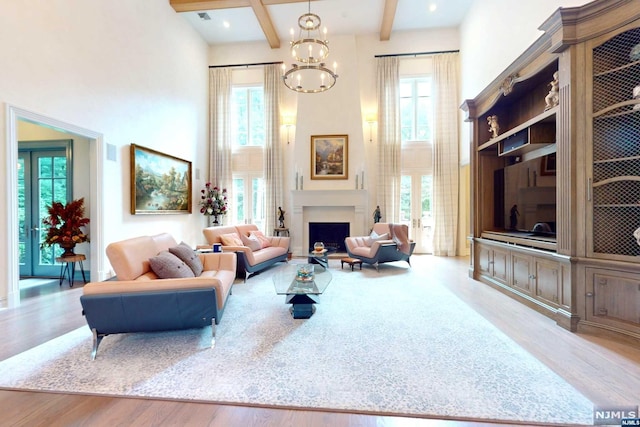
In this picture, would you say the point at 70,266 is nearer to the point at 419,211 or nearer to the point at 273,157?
the point at 273,157

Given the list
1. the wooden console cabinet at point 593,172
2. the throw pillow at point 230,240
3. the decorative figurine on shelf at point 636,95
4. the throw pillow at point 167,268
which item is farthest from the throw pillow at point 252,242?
the decorative figurine on shelf at point 636,95

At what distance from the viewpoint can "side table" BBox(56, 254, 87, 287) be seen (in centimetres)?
457

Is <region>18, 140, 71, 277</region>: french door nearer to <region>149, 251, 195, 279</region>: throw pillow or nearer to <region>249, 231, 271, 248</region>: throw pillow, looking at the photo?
<region>249, 231, 271, 248</region>: throw pillow

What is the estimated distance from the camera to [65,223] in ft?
15.3

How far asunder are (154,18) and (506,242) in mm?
8218

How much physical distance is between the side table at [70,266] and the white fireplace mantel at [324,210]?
4.61 m

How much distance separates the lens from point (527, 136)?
3.79 metres

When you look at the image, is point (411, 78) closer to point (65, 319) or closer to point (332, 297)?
point (332, 297)

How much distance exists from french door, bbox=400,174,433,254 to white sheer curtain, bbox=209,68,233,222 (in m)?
5.22

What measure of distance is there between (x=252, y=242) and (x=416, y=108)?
5.95 m

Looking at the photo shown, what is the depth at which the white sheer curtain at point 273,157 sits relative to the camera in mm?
8141

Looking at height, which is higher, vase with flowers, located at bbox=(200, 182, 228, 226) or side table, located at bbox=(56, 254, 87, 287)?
vase with flowers, located at bbox=(200, 182, 228, 226)

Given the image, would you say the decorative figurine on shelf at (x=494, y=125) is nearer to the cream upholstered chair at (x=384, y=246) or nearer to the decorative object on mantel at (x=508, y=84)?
the decorative object on mantel at (x=508, y=84)

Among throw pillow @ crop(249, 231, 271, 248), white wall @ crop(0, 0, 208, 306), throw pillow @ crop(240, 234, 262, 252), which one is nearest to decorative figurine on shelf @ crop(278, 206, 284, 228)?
throw pillow @ crop(249, 231, 271, 248)
